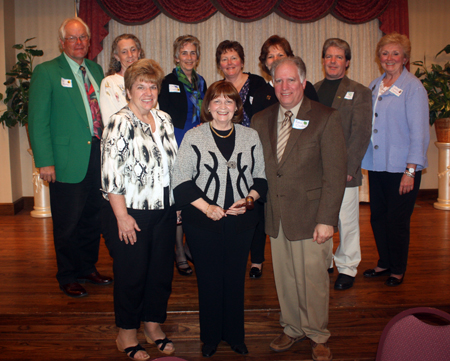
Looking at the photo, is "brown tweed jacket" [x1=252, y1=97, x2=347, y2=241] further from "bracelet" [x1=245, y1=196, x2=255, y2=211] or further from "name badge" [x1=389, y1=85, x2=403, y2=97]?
"name badge" [x1=389, y1=85, x2=403, y2=97]

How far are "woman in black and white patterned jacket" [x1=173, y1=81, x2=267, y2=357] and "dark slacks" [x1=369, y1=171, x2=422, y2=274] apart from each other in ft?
4.30

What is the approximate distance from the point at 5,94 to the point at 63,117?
3.19 metres

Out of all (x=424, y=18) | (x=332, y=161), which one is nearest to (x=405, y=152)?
(x=332, y=161)

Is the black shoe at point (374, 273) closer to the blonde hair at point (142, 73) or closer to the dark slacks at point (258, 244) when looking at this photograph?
the dark slacks at point (258, 244)

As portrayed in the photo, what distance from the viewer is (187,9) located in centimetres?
553

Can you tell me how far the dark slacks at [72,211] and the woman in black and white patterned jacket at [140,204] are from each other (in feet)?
2.15

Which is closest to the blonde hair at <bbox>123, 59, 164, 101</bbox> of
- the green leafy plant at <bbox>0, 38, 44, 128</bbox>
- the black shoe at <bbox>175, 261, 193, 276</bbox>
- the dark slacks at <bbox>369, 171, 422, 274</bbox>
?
the black shoe at <bbox>175, 261, 193, 276</bbox>

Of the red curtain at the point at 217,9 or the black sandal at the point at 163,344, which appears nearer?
the black sandal at the point at 163,344

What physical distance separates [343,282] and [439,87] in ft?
12.8

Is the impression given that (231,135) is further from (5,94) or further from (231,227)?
(5,94)

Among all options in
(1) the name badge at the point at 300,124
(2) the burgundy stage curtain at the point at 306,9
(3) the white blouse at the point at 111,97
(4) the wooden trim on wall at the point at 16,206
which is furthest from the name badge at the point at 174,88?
(4) the wooden trim on wall at the point at 16,206

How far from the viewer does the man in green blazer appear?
2.83 m

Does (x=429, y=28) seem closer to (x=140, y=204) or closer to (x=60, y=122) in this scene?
(x=60, y=122)

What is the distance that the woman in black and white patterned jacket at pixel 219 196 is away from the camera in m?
2.16
